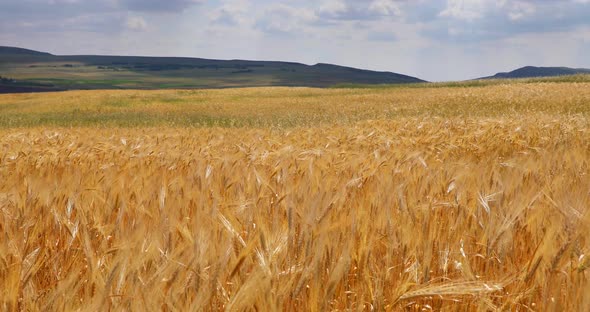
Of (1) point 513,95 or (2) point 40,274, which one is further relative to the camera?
(1) point 513,95

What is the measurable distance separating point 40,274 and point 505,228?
147 cm

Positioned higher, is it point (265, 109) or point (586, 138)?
point (586, 138)

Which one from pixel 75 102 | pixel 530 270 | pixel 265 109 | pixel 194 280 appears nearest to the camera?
pixel 194 280

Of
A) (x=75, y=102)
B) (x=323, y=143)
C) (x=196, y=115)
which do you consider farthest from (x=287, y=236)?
(x=75, y=102)

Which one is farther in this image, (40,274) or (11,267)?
(40,274)

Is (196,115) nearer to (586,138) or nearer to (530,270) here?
(586,138)

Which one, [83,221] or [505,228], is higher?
[505,228]

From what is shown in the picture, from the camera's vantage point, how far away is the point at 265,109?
103ft

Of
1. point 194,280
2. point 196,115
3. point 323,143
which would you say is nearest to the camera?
point 194,280

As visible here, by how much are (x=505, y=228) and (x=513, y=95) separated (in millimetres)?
30791

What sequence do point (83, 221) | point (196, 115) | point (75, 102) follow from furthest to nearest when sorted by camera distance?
1. point (75, 102)
2. point (196, 115)
3. point (83, 221)

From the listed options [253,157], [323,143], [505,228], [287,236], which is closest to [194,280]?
[287,236]

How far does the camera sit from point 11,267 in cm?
155

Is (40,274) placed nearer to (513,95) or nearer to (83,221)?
(83,221)
